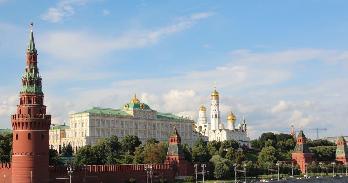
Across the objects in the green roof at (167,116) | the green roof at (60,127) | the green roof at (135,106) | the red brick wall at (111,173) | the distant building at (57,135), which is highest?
the green roof at (135,106)

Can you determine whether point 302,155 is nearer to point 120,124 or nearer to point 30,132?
point 120,124

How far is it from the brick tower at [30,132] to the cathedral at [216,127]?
394 ft

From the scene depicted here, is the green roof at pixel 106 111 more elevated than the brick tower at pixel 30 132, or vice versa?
the green roof at pixel 106 111

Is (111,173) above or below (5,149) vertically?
below

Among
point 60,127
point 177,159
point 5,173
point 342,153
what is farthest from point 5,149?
point 342,153

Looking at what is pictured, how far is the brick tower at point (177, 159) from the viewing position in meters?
94.9

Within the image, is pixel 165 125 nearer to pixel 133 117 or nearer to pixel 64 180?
pixel 133 117

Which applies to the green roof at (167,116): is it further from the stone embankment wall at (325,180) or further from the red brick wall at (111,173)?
the red brick wall at (111,173)

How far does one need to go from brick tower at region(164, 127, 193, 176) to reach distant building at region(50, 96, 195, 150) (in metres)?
48.3

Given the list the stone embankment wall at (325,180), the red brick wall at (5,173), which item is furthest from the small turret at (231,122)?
the red brick wall at (5,173)

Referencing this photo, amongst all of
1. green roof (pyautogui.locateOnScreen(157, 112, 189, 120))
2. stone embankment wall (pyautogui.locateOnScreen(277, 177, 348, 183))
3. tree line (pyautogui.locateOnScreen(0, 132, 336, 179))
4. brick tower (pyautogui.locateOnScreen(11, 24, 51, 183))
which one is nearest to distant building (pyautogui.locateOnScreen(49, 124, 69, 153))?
green roof (pyautogui.locateOnScreen(157, 112, 189, 120))

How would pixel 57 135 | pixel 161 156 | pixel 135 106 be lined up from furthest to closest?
pixel 135 106, pixel 57 135, pixel 161 156

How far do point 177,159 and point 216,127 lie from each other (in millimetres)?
95752

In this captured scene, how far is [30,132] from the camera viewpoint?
68.2 meters
